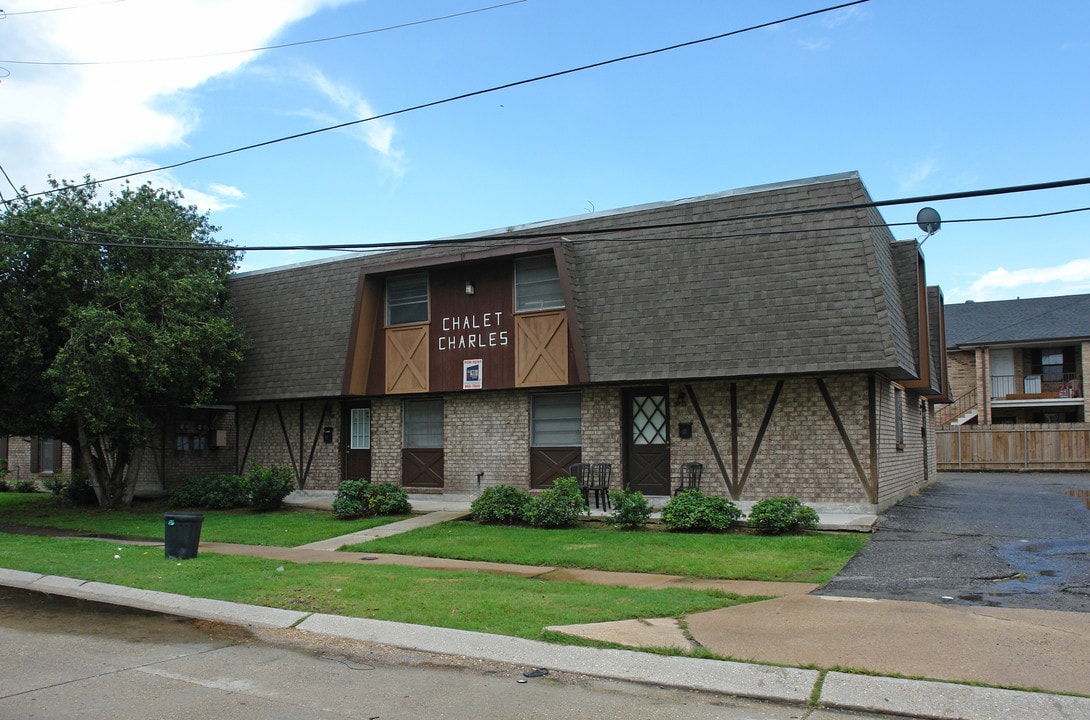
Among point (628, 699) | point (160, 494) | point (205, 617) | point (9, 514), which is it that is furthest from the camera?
point (160, 494)

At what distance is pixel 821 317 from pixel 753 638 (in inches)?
339

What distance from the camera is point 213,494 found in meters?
20.4

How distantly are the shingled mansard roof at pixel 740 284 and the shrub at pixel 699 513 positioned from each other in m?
2.48

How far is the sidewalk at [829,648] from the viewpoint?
5.91m

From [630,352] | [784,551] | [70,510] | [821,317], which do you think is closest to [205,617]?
[784,551]

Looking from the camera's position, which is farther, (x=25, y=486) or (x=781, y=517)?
(x=25, y=486)

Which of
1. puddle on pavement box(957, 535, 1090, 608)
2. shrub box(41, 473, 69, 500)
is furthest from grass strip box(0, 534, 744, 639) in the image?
shrub box(41, 473, 69, 500)

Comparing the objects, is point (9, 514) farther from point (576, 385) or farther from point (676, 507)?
point (676, 507)

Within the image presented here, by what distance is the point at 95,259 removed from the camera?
1814 centimetres

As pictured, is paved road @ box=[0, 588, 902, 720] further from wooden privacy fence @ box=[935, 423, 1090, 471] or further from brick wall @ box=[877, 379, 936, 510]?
wooden privacy fence @ box=[935, 423, 1090, 471]

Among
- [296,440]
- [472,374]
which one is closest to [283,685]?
[472,374]

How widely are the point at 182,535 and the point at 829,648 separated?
940 cm

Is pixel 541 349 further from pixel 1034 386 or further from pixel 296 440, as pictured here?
pixel 1034 386

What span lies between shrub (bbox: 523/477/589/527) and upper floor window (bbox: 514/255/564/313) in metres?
4.58
